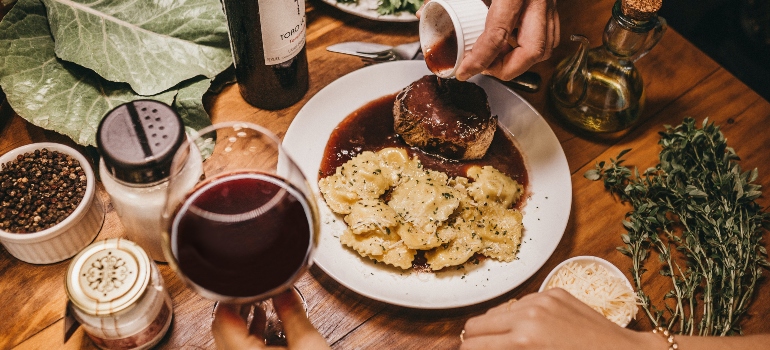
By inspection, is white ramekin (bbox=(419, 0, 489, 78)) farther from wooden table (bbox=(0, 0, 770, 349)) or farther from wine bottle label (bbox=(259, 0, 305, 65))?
wooden table (bbox=(0, 0, 770, 349))

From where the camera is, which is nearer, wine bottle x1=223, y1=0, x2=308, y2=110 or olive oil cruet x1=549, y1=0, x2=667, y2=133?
wine bottle x1=223, y1=0, x2=308, y2=110

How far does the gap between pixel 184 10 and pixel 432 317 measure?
1.50 m

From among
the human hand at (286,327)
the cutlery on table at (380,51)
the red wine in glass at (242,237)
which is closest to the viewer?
the red wine in glass at (242,237)

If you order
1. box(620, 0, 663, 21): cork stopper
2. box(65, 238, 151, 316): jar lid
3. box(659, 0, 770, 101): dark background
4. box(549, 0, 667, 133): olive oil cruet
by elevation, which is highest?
box(620, 0, 663, 21): cork stopper

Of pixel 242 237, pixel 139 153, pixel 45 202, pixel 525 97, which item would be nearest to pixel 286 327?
pixel 242 237

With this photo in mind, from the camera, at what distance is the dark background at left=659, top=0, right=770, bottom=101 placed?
313cm

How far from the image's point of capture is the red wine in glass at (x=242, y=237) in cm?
113

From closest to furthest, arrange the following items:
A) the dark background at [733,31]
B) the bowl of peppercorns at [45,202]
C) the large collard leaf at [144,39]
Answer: the bowl of peppercorns at [45,202] → the large collard leaf at [144,39] → the dark background at [733,31]

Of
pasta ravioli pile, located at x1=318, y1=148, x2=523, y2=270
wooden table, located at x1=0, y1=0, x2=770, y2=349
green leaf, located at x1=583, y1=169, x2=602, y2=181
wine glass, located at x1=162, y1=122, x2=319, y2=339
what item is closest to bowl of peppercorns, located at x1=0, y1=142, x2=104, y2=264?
wooden table, located at x1=0, y1=0, x2=770, y2=349

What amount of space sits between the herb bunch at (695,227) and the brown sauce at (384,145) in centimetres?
31

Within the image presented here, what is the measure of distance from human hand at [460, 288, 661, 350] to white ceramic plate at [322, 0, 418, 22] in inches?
53.4

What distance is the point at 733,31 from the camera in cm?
329

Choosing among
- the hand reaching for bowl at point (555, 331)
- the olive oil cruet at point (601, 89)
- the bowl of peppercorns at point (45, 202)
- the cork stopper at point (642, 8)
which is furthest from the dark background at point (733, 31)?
the bowl of peppercorns at point (45, 202)

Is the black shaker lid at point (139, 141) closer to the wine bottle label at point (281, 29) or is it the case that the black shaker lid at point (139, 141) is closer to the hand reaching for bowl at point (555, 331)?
the wine bottle label at point (281, 29)
